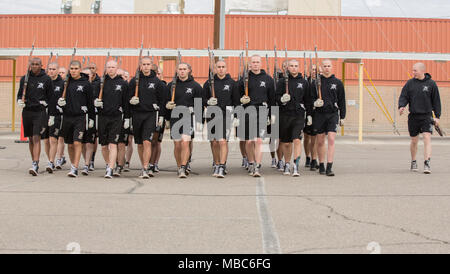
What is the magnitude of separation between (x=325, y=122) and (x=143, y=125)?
10.2 ft

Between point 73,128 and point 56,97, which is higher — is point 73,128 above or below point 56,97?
below

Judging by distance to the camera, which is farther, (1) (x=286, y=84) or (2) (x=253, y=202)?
(1) (x=286, y=84)

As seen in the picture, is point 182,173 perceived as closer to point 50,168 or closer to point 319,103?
point 50,168

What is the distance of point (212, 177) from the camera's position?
10.5 metres

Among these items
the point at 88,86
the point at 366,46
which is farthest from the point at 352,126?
the point at 88,86

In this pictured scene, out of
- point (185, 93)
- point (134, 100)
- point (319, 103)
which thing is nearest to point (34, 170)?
point (134, 100)

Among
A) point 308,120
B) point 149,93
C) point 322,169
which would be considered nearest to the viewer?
point 149,93

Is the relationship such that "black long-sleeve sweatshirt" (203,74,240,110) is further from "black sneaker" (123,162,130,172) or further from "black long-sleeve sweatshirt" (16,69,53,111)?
"black long-sleeve sweatshirt" (16,69,53,111)

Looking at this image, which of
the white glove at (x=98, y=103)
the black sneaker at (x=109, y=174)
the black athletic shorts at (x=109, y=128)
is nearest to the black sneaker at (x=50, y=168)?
the black athletic shorts at (x=109, y=128)

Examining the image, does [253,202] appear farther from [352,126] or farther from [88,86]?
[352,126]

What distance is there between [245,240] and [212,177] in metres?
5.27

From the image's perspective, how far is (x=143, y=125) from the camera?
10258mm
